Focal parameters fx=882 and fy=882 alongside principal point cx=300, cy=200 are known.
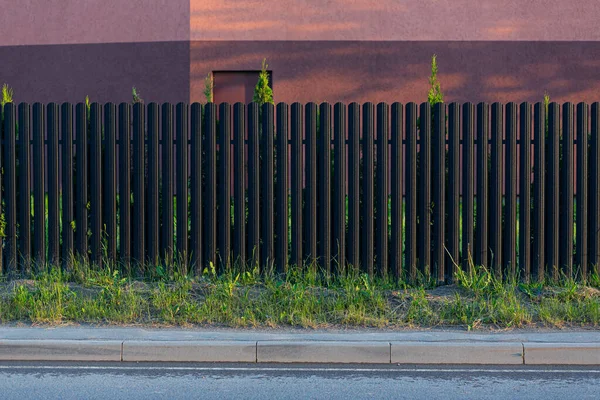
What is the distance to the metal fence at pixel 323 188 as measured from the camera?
32.5 ft

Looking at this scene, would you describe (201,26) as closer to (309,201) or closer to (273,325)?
(309,201)

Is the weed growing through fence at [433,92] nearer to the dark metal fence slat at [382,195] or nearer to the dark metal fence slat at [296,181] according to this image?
the dark metal fence slat at [382,195]

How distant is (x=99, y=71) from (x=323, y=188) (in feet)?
29.2

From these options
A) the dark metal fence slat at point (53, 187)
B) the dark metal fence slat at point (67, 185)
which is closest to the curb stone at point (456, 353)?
the dark metal fence slat at point (67, 185)

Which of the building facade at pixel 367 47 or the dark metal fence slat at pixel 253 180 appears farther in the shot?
the building facade at pixel 367 47

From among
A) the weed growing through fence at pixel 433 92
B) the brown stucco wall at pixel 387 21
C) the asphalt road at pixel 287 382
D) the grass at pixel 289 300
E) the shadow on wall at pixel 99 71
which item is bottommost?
the asphalt road at pixel 287 382

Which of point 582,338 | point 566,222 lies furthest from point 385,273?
point 582,338

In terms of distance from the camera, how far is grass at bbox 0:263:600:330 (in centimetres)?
826

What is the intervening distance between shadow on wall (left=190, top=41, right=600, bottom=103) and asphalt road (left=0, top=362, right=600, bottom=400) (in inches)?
417

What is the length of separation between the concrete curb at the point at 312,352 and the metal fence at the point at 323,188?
8.35 ft

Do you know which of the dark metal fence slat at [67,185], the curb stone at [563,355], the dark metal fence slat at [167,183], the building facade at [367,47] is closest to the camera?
the curb stone at [563,355]

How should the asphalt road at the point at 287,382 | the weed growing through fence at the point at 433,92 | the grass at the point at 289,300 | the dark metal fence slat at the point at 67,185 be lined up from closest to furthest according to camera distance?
1. the asphalt road at the point at 287,382
2. the grass at the point at 289,300
3. the dark metal fence slat at the point at 67,185
4. the weed growing through fence at the point at 433,92

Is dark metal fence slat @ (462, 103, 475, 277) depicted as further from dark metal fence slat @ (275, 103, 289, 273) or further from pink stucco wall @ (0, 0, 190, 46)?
pink stucco wall @ (0, 0, 190, 46)

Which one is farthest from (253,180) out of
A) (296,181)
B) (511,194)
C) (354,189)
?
(511,194)
